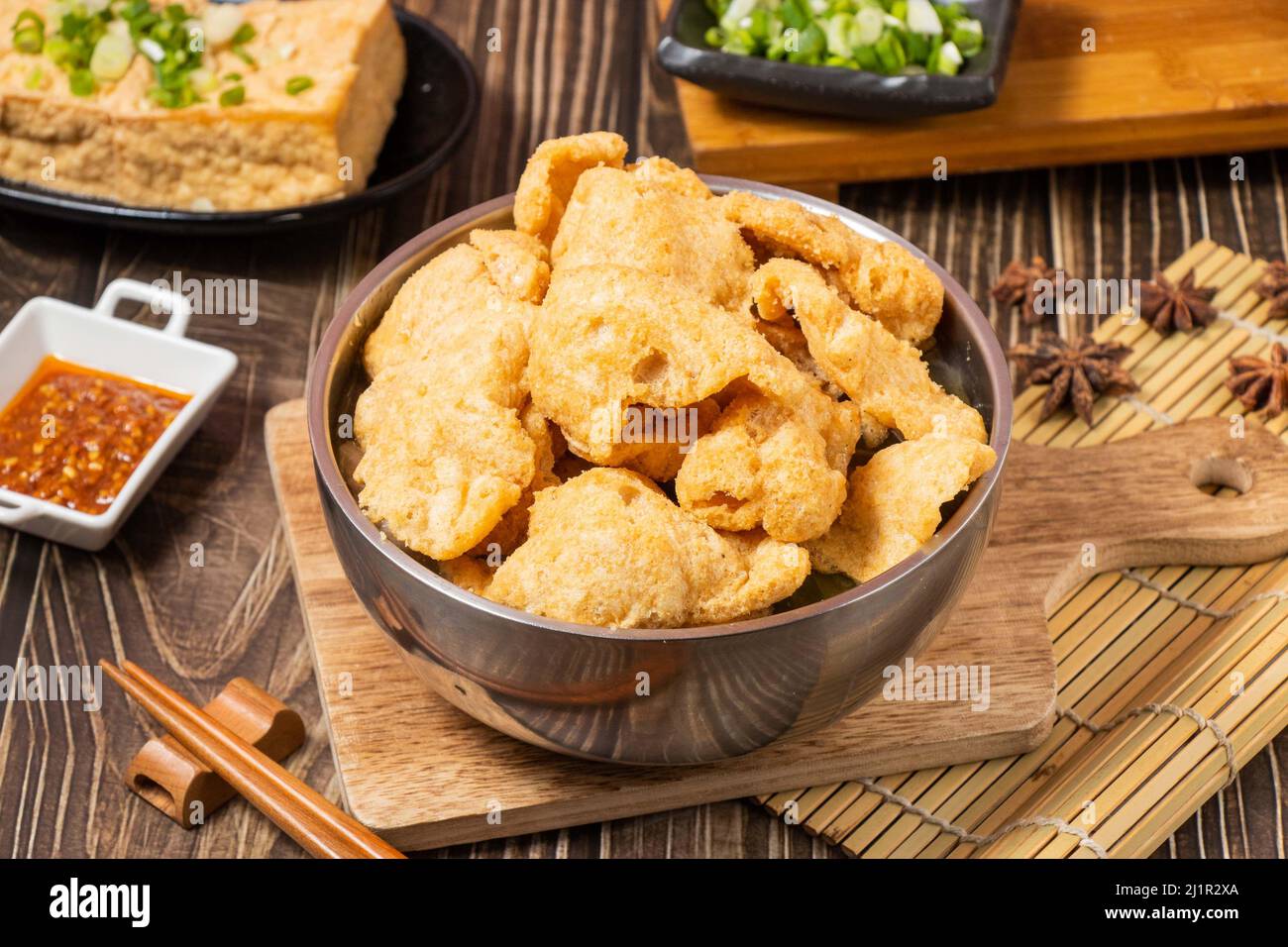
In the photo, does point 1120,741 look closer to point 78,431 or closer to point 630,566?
point 630,566

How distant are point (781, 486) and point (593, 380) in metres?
0.31

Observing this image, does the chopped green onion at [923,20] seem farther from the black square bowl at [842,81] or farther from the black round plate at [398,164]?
the black round plate at [398,164]

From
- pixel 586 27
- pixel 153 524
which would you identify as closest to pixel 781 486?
pixel 153 524

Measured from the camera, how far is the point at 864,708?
257 centimetres

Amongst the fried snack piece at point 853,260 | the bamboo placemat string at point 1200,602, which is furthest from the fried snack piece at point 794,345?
the bamboo placemat string at point 1200,602

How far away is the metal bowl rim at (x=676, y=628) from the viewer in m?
2.07

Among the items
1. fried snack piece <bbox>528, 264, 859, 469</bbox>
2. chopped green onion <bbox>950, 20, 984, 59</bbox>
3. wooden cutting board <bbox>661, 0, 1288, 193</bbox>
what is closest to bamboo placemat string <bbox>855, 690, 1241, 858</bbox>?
fried snack piece <bbox>528, 264, 859, 469</bbox>

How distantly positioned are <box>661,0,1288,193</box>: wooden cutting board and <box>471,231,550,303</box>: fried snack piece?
144 cm

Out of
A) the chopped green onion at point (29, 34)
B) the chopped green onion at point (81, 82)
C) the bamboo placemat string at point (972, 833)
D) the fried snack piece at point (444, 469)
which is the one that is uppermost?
the fried snack piece at point (444, 469)

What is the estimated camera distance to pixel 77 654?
9.46ft

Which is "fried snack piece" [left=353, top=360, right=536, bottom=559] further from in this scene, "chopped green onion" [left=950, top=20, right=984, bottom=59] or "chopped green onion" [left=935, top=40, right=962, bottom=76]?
"chopped green onion" [left=950, top=20, right=984, bottom=59]

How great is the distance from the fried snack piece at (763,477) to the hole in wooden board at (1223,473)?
46.2 inches
